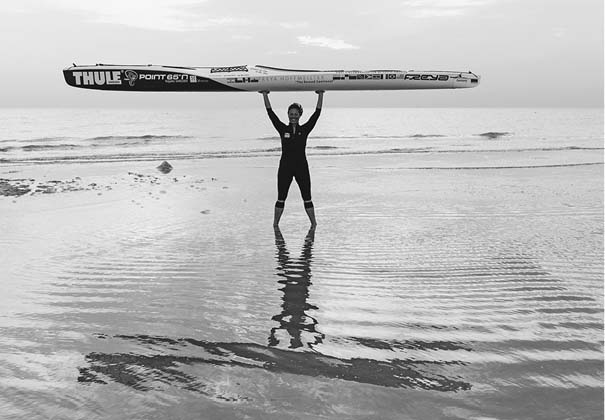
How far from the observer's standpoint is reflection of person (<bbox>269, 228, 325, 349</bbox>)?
434cm

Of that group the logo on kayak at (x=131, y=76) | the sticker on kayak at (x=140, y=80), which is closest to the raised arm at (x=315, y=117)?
the sticker on kayak at (x=140, y=80)

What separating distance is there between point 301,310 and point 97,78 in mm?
7571

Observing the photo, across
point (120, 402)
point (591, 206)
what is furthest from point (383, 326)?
point (591, 206)

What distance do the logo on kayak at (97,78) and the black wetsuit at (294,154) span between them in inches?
136

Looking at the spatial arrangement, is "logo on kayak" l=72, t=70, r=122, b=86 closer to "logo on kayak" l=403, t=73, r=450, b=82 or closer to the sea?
the sea

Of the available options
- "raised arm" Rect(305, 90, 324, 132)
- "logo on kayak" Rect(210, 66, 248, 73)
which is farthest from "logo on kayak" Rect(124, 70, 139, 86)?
"raised arm" Rect(305, 90, 324, 132)

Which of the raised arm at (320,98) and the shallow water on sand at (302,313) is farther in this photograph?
the raised arm at (320,98)

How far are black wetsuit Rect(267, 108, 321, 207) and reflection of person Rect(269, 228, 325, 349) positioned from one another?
143cm

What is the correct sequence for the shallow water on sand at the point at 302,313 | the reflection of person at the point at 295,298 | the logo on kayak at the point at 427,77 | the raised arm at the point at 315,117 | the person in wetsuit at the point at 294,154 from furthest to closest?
the logo on kayak at the point at 427,77 → the person in wetsuit at the point at 294,154 → the raised arm at the point at 315,117 → the reflection of person at the point at 295,298 → the shallow water on sand at the point at 302,313

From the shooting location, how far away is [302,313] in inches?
193

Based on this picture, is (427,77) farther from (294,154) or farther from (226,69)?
(226,69)

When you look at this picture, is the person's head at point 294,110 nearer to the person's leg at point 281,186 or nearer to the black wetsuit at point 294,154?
the black wetsuit at point 294,154

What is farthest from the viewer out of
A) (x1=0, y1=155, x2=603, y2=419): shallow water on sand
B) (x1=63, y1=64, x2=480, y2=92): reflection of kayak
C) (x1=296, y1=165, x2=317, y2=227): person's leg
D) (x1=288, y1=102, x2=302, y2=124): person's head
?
(x1=63, y1=64, x2=480, y2=92): reflection of kayak

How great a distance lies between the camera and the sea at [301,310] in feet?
10.9
